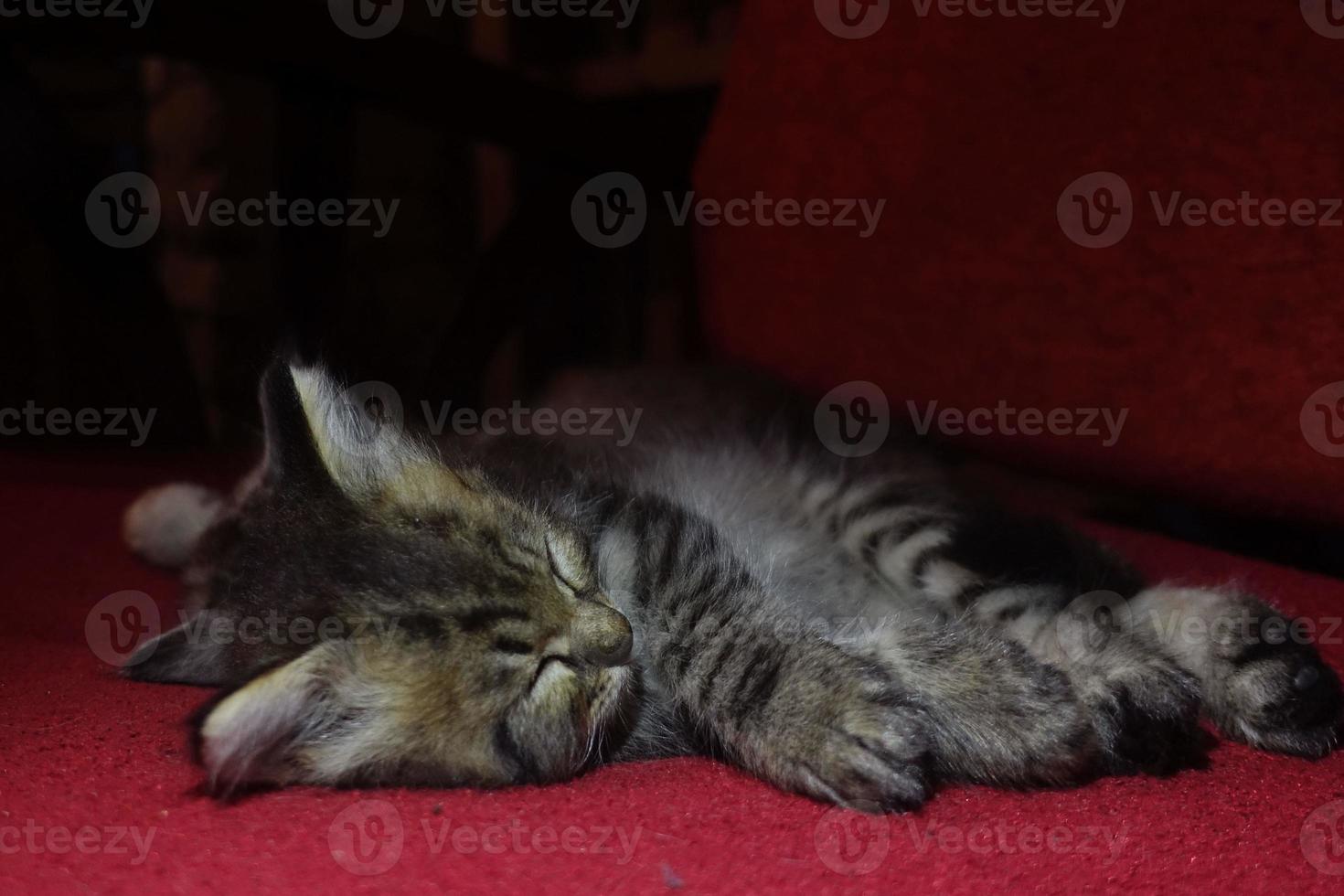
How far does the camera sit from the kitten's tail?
6.02 ft

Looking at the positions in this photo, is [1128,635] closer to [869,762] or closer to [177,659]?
[869,762]

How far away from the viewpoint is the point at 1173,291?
159 cm

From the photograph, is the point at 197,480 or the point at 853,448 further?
the point at 197,480

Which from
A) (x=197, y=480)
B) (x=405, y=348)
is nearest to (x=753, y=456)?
(x=197, y=480)

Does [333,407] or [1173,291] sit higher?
[1173,291]

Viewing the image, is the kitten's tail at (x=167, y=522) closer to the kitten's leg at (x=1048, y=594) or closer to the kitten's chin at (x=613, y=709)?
the kitten's chin at (x=613, y=709)

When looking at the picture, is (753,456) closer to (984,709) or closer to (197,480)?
(984,709)

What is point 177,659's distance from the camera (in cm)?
125

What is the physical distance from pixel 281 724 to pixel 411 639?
0.47 feet

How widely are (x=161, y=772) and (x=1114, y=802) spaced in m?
0.92

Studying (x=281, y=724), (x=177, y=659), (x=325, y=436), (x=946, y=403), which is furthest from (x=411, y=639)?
(x=946, y=403)

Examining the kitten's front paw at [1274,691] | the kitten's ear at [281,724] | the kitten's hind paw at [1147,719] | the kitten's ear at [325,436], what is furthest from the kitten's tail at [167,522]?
the kitten's front paw at [1274,691]

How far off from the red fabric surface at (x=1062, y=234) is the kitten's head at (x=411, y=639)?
101 cm

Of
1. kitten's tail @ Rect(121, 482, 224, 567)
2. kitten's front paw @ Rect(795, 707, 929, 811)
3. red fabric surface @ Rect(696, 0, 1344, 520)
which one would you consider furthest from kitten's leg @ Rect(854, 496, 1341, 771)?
kitten's tail @ Rect(121, 482, 224, 567)
